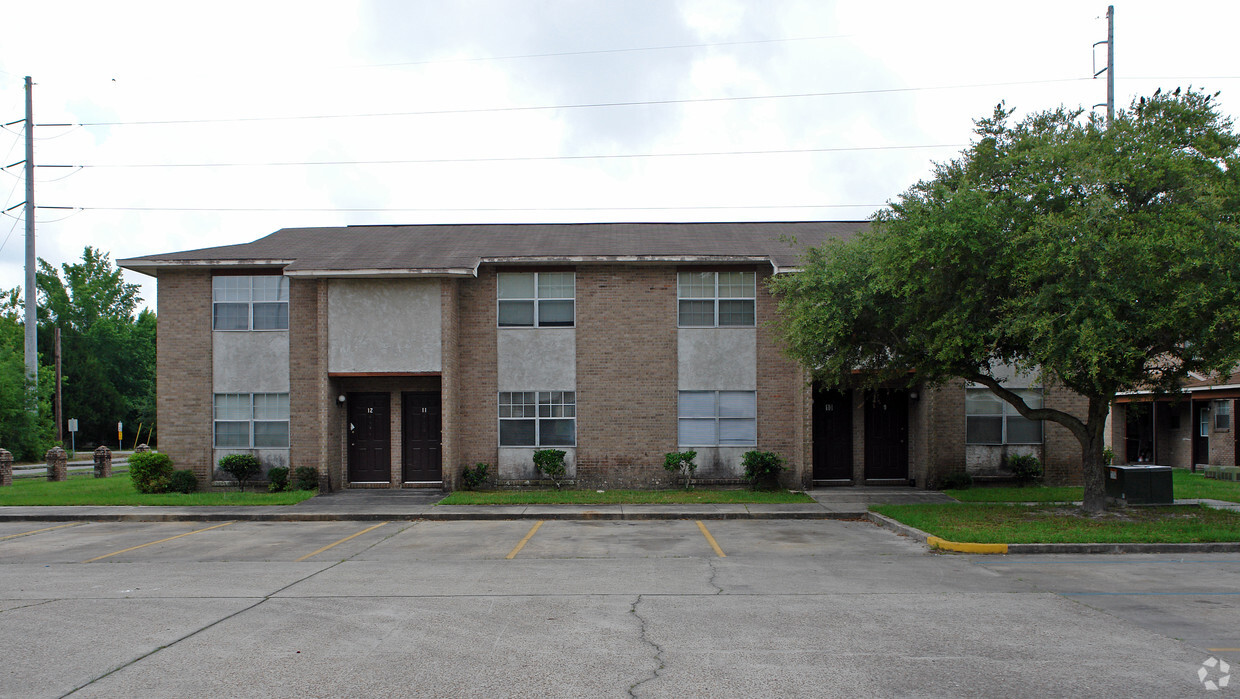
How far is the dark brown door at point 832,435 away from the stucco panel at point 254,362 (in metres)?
13.4

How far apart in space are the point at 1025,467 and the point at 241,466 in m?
18.9

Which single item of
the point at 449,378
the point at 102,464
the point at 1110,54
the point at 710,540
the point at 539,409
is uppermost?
the point at 1110,54

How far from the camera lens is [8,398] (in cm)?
3822

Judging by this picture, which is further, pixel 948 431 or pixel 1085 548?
pixel 948 431

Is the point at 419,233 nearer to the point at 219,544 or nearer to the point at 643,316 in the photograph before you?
the point at 643,316

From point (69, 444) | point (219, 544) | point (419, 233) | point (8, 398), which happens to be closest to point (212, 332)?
point (419, 233)

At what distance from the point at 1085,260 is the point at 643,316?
994cm

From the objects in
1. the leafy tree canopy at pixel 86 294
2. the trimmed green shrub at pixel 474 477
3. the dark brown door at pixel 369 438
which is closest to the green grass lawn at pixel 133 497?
the dark brown door at pixel 369 438

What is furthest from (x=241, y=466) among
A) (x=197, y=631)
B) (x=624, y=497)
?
(x=197, y=631)

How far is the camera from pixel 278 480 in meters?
18.6

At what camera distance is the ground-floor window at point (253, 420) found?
63.7ft

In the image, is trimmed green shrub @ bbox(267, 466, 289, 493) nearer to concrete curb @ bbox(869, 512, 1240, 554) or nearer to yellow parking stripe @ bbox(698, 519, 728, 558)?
yellow parking stripe @ bbox(698, 519, 728, 558)

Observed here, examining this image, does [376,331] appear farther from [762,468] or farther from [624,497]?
[762,468]

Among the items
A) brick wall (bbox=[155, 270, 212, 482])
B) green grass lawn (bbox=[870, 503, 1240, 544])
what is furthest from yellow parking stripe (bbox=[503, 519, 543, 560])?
brick wall (bbox=[155, 270, 212, 482])
